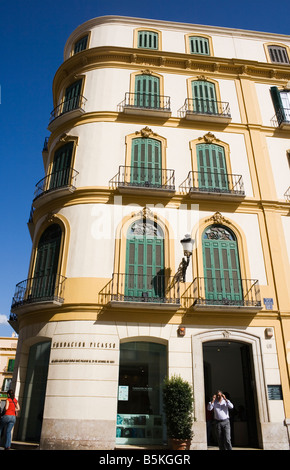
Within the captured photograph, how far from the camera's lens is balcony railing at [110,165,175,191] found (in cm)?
1421

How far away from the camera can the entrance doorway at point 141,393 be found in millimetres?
11461

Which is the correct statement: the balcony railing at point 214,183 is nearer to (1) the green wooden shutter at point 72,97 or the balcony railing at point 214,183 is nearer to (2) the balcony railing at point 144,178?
(2) the balcony railing at point 144,178

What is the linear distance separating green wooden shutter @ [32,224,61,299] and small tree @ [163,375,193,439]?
5.20m

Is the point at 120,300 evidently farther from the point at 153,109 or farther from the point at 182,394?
the point at 153,109

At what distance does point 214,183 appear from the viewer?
49.6 ft

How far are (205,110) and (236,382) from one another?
1271 cm

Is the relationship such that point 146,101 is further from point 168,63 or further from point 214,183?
point 214,183

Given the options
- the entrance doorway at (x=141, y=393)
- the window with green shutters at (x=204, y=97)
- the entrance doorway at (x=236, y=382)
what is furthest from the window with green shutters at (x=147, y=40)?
the entrance doorway at (x=236, y=382)

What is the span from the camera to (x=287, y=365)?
479 inches

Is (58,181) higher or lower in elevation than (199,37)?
lower

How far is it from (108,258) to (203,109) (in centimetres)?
913

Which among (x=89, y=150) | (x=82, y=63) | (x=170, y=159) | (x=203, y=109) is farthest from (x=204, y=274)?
(x=82, y=63)

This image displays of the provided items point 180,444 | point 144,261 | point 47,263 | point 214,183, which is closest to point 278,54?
point 214,183

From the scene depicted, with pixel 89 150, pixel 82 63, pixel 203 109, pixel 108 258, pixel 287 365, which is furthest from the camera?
pixel 82 63
